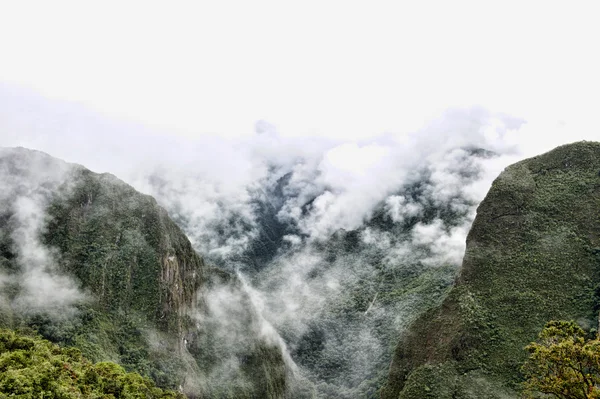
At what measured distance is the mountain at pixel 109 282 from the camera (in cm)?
8256

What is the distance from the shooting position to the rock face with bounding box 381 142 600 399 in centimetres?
6275

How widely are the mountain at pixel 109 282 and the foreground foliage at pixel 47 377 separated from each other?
105 feet

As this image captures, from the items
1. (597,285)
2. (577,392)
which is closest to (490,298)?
(597,285)

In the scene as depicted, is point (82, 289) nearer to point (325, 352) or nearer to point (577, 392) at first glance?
point (577, 392)

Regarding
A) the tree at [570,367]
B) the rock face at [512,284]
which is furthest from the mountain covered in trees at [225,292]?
the tree at [570,367]

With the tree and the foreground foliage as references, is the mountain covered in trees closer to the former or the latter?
the foreground foliage

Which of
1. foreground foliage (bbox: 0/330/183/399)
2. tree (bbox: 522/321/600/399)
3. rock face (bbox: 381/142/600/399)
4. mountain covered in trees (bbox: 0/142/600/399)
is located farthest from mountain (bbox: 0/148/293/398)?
tree (bbox: 522/321/600/399)

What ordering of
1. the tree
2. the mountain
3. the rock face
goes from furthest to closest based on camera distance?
1. the mountain
2. the rock face
3. the tree

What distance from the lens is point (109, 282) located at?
96.1m

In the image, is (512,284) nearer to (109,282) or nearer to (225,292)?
(109,282)

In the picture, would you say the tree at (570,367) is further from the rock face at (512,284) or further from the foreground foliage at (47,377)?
the rock face at (512,284)

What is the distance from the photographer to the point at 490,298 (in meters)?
71.0

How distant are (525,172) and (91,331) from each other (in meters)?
→ 91.0

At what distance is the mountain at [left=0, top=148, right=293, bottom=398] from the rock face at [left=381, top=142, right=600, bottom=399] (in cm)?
4706
